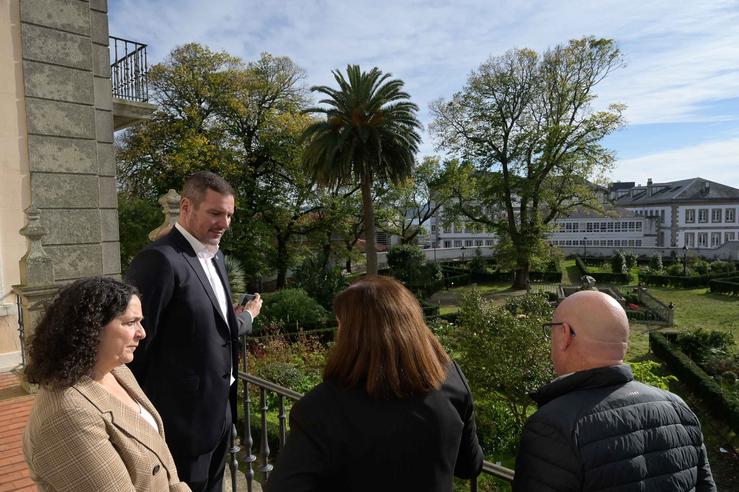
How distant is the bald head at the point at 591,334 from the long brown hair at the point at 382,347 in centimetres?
59

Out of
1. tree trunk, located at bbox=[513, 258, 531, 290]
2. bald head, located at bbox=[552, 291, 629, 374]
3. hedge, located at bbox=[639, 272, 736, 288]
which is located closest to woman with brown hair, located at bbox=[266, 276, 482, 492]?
bald head, located at bbox=[552, 291, 629, 374]

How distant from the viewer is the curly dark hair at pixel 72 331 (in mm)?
1763

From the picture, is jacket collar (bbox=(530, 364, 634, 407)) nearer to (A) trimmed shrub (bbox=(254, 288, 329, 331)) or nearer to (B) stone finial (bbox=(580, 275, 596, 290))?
(B) stone finial (bbox=(580, 275, 596, 290))

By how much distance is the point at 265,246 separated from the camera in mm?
25375

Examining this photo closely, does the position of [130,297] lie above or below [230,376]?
above

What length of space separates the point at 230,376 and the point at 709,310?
92.7ft

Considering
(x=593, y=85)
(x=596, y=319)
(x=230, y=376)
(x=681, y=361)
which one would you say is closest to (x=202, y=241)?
(x=230, y=376)

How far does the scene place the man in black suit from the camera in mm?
2635

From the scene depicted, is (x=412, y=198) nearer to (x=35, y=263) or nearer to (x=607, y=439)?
(x=35, y=263)

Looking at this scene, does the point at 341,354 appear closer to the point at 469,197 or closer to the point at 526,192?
the point at 526,192

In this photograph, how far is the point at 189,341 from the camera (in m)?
2.68

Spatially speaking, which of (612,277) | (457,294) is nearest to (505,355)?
(457,294)

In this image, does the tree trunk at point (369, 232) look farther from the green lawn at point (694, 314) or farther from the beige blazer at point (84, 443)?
the beige blazer at point (84, 443)

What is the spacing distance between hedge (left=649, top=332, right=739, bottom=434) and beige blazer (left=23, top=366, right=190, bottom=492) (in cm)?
1203
